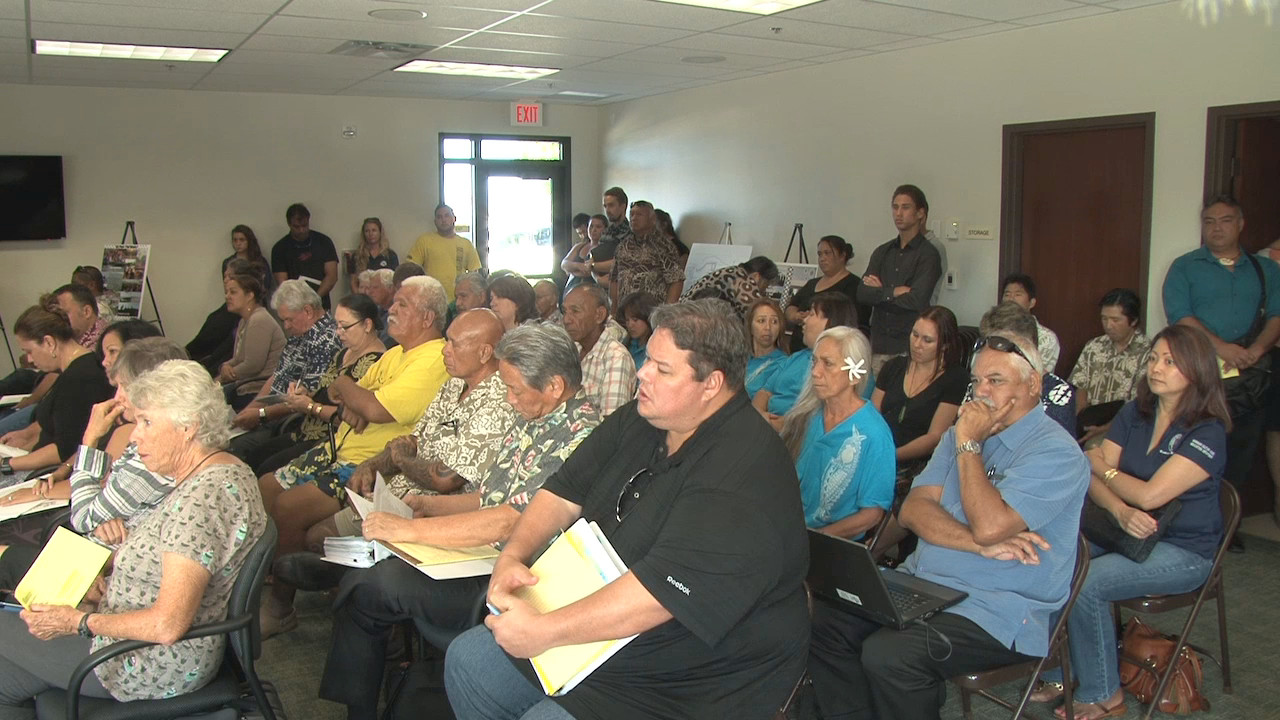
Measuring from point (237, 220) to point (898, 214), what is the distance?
23.1 feet

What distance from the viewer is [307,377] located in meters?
5.33

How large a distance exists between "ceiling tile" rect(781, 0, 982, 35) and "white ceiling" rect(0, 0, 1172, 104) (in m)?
0.01

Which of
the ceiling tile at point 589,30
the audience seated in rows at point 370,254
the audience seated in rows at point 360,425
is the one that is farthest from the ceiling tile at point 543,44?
the audience seated in rows at point 370,254

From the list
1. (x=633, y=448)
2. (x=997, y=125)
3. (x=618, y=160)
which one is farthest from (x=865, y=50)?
(x=633, y=448)

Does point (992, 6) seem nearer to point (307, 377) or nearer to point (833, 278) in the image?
point (833, 278)

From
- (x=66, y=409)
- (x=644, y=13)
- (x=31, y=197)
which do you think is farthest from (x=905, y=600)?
(x=31, y=197)

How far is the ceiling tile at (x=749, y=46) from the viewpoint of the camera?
22.6 feet

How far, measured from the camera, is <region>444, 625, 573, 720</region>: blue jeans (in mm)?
2393

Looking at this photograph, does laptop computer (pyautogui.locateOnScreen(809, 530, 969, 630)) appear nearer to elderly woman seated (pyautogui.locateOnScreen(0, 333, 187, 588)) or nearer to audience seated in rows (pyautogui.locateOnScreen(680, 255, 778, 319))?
elderly woman seated (pyautogui.locateOnScreen(0, 333, 187, 588))

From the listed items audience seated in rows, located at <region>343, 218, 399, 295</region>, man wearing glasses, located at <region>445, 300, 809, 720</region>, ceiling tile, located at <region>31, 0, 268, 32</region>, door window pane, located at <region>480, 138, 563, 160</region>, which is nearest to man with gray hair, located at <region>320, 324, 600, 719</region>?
man wearing glasses, located at <region>445, 300, 809, 720</region>

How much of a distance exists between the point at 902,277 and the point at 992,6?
6.00ft

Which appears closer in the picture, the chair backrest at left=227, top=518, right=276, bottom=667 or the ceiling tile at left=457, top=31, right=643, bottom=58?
the chair backrest at left=227, top=518, right=276, bottom=667

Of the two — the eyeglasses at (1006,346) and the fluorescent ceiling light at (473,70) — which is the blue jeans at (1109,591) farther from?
the fluorescent ceiling light at (473,70)

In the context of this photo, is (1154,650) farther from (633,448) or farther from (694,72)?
(694,72)
